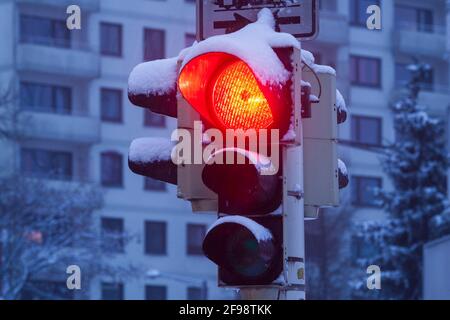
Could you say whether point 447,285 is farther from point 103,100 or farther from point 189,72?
point 103,100

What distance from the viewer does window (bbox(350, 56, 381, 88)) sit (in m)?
53.7

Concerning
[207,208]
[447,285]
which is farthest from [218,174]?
[447,285]

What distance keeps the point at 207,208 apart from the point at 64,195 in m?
35.1

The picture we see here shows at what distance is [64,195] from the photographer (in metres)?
40.1

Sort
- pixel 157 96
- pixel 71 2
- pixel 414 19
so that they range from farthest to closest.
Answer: pixel 414 19 → pixel 71 2 → pixel 157 96

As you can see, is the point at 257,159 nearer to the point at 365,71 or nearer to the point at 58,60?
the point at 58,60

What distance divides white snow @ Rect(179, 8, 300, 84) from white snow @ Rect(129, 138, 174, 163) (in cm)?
48

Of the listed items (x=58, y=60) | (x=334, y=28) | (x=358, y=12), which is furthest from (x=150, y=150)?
(x=358, y=12)

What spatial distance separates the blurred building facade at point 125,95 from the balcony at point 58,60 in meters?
0.03

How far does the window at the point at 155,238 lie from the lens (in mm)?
50438

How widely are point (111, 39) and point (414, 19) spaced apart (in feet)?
40.9

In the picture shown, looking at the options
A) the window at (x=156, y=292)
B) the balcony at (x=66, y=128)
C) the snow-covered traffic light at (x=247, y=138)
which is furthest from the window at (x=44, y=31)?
the snow-covered traffic light at (x=247, y=138)

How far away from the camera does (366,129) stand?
177ft

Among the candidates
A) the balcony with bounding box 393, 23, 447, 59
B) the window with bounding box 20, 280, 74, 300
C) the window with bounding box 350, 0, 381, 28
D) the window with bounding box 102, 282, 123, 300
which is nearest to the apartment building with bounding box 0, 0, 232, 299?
the window with bounding box 102, 282, 123, 300
